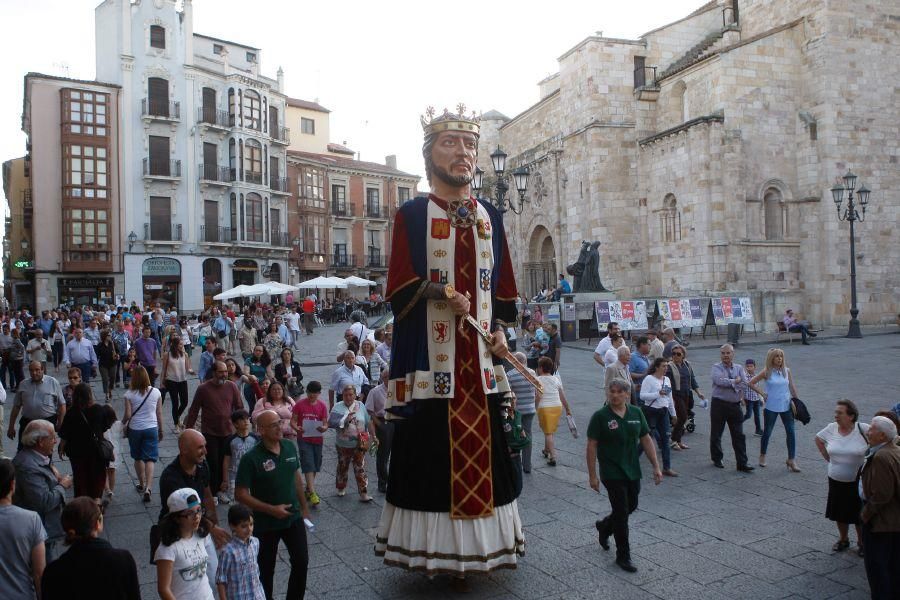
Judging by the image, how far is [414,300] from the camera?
210 inches

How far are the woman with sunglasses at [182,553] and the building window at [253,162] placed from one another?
125 ft

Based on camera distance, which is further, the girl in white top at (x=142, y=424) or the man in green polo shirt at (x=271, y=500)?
the girl in white top at (x=142, y=424)

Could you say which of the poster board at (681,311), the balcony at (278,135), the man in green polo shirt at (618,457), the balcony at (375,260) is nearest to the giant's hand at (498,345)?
the man in green polo shirt at (618,457)

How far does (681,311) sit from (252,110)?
28.0 m

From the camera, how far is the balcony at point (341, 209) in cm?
4766

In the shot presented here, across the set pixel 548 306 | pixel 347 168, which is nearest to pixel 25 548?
pixel 548 306

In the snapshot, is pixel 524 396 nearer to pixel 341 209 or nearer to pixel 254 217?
pixel 254 217

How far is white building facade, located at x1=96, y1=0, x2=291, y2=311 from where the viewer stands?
35.8 m

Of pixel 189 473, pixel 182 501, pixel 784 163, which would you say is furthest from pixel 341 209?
pixel 182 501

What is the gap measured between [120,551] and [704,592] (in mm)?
3950

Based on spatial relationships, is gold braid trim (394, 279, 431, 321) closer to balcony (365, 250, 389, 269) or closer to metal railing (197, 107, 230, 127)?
metal railing (197, 107, 230, 127)

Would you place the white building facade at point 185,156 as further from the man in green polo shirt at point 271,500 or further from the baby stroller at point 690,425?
the man in green polo shirt at point 271,500

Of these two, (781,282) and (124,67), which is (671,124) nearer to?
(781,282)

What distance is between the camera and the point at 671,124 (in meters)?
29.2
